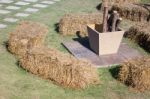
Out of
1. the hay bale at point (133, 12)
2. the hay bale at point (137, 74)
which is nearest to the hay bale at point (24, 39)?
the hay bale at point (137, 74)

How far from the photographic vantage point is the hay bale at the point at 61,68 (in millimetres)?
7664

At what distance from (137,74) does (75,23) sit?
4.18 m

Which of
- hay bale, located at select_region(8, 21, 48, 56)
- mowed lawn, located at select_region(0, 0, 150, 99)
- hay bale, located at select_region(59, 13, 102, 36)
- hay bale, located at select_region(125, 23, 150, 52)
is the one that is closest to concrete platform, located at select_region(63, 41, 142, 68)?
mowed lawn, located at select_region(0, 0, 150, 99)

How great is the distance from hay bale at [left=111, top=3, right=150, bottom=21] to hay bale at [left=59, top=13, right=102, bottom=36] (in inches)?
87.1

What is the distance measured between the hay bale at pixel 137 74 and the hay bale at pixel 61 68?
67 cm

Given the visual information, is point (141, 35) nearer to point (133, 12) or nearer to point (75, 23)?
point (75, 23)

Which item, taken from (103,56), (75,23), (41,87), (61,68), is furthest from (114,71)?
(75,23)

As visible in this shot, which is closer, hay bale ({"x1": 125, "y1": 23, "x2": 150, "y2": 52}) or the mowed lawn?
the mowed lawn

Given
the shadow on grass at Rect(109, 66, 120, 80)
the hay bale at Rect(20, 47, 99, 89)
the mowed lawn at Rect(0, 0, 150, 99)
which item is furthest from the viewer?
the shadow on grass at Rect(109, 66, 120, 80)

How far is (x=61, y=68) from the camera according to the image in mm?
7750

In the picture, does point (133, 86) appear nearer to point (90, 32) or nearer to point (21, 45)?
point (90, 32)

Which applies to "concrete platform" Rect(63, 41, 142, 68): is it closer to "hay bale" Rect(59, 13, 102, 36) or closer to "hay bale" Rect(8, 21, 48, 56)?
"hay bale" Rect(59, 13, 102, 36)

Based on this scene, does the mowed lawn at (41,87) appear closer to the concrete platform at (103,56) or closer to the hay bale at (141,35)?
the concrete platform at (103,56)

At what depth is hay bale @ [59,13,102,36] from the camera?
1127 centimetres
